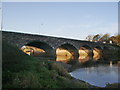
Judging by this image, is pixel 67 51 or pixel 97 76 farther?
pixel 67 51

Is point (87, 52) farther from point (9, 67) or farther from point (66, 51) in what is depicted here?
point (9, 67)

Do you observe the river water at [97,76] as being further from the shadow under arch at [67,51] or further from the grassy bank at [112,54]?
the shadow under arch at [67,51]

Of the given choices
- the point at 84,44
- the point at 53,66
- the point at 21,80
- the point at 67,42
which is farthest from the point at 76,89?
the point at 84,44

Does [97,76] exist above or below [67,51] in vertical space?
below

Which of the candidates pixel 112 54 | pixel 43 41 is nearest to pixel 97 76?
pixel 43 41

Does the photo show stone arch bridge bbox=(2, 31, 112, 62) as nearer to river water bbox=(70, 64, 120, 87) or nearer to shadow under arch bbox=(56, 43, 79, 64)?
shadow under arch bbox=(56, 43, 79, 64)

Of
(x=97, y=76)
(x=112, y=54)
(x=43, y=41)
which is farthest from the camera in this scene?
(x=112, y=54)

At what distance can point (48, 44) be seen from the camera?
40.2 meters

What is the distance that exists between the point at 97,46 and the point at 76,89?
5531cm

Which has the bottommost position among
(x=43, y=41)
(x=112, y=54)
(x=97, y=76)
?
(x=112, y=54)

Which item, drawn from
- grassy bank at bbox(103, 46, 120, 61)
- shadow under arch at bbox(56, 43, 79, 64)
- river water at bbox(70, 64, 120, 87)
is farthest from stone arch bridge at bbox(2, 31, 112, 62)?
river water at bbox(70, 64, 120, 87)

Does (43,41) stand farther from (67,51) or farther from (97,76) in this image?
(97,76)

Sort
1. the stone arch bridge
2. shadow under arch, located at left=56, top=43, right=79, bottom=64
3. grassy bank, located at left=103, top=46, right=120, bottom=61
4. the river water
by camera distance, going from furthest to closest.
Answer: shadow under arch, located at left=56, top=43, right=79, bottom=64, grassy bank, located at left=103, top=46, right=120, bottom=61, the stone arch bridge, the river water

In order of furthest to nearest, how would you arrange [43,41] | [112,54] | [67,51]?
1. [67,51]
2. [112,54]
3. [43,41]
